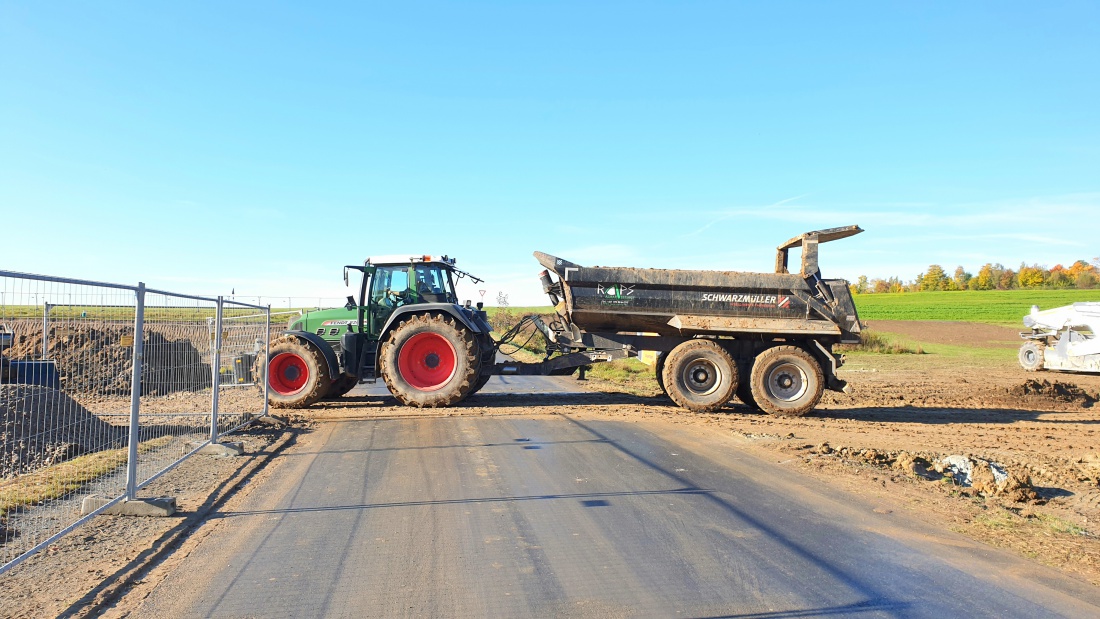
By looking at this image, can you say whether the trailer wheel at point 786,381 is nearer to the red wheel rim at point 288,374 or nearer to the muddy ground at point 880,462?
→ the muddy ground at point 880,462

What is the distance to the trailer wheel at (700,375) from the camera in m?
11.9

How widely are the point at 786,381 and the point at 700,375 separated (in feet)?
4.83

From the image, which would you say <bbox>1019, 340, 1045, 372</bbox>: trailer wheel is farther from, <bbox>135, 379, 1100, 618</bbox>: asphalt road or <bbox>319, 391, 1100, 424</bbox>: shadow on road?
<bbox>135, 379, 1100, 618</bbox>: asphalt road

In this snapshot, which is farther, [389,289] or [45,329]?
[389,289]

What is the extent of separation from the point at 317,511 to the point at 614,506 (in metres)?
2.41

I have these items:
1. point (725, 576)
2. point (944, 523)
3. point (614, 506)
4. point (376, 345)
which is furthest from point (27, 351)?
point (376, 345)

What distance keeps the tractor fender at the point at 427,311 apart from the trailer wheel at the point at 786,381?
500cm

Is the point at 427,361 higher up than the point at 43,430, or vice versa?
the point at 427,361

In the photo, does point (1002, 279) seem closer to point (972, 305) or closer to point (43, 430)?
point (972, 305)

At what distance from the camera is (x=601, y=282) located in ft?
39.4

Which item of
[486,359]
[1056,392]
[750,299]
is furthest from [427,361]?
[1056,392]

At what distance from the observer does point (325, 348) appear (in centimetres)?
1195

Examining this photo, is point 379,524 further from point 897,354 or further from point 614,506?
point 897,354

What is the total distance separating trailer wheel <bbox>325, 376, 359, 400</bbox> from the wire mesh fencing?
3936 millimetres
